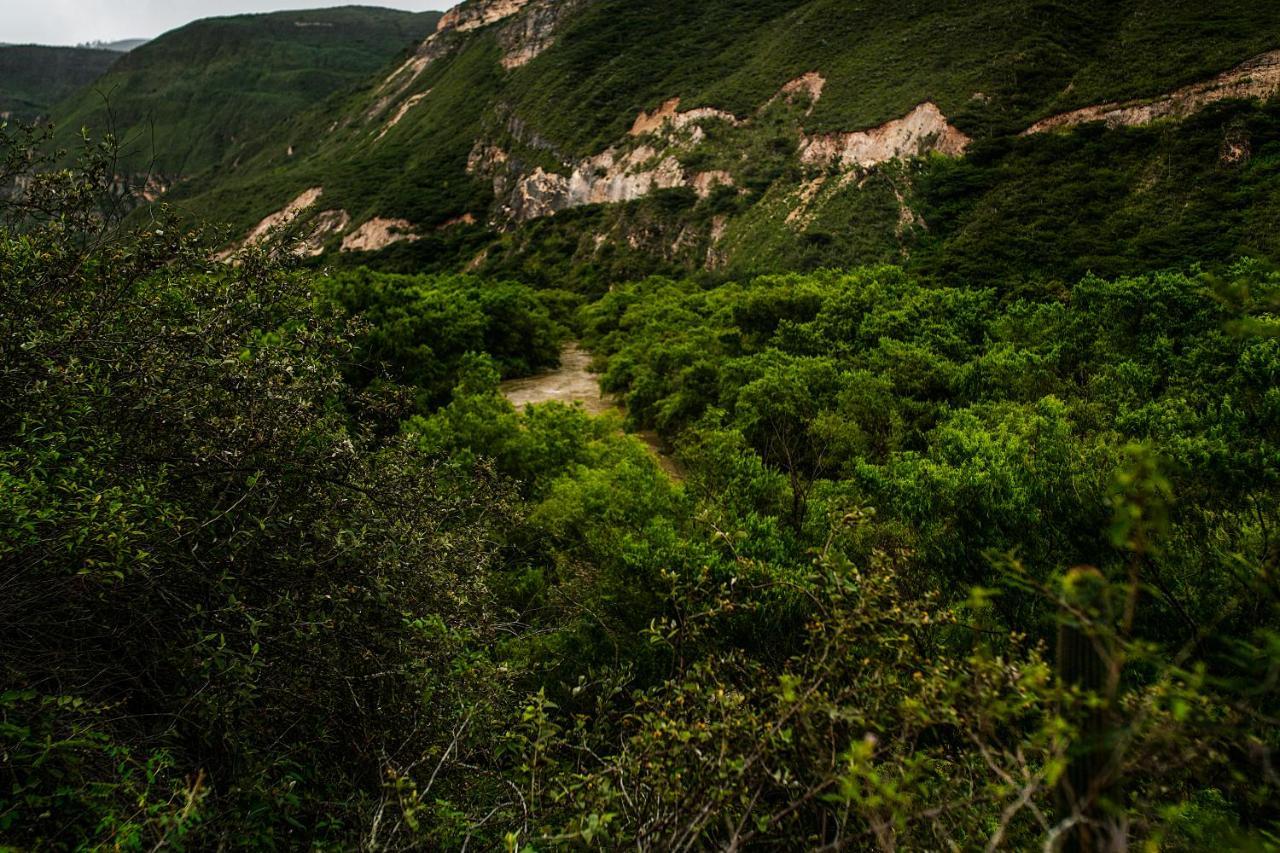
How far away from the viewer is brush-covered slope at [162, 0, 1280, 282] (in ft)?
114

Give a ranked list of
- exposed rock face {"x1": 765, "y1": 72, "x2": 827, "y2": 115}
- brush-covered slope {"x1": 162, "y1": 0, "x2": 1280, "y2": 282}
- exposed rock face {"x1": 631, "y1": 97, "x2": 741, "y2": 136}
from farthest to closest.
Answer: exposed rock face {"x1": 631, "y1": 97, "x2": 741, "y2": 136} → exposed rock face {"x1": 765, "y1": 72, "x2": 827, "y2": 115} → brush-covered slope {"x1": 162, "y1": 0, "x2": 1280, "y2": 282}

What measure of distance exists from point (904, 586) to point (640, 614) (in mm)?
3695

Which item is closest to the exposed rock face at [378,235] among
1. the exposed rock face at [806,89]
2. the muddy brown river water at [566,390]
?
the exposed rock face at [806,89]

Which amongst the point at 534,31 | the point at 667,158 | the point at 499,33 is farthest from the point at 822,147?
the point at 499,33

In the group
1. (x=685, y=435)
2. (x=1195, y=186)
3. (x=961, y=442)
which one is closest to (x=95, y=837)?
(x=961, y=442)

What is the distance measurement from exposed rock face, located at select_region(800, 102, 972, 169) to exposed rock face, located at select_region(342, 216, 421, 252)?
55.7 metres

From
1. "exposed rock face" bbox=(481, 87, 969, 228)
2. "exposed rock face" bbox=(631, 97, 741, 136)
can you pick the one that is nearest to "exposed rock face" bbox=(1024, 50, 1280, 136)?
"exposed rock face" bbox=(481, 87, 969, 228)

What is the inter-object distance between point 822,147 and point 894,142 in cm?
665

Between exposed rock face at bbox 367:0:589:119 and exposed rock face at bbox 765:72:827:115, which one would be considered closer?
exposed rock face at bbox 765:72:827:115

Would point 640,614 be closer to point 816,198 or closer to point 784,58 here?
point 816,198

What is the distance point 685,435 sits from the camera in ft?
72.9

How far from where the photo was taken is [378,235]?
87188mm

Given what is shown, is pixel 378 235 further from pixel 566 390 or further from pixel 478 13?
pixel 478 13

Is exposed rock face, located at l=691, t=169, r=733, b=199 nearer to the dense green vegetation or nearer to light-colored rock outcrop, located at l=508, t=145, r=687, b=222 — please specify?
light-colored rock outcrop, located at l=508, t=145, r=687, b=222
